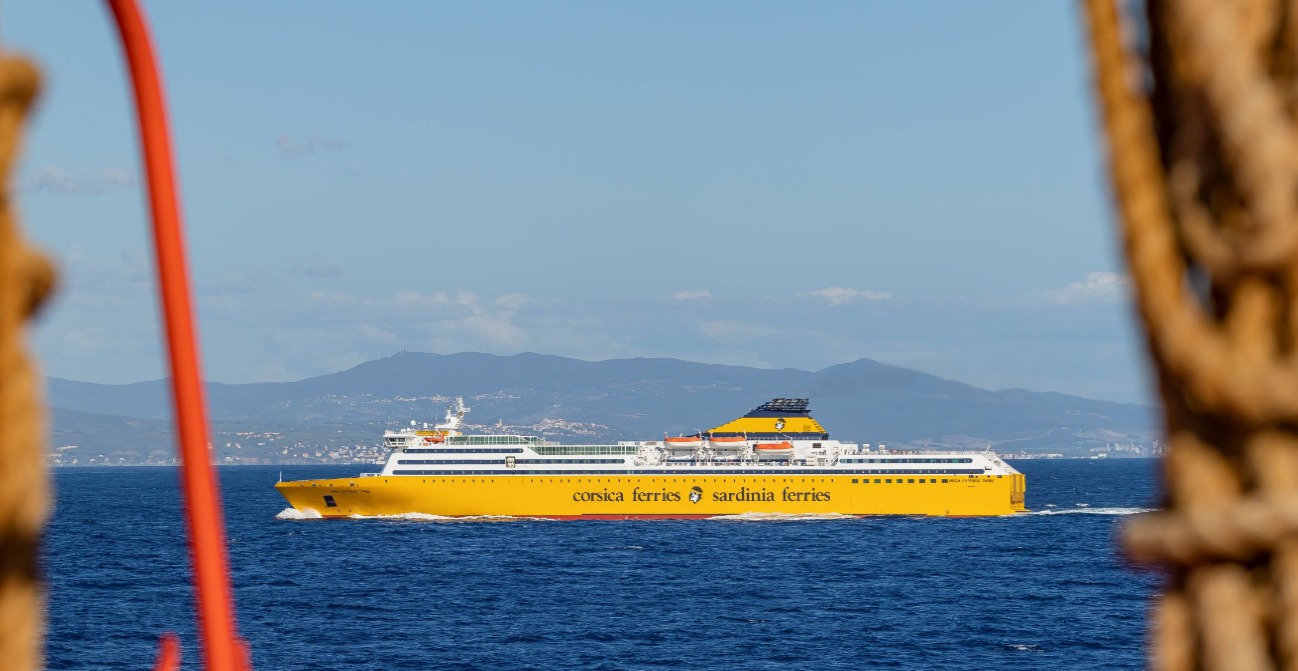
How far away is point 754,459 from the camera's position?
217 ft

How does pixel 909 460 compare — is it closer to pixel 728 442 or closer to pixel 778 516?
pixel 778 516

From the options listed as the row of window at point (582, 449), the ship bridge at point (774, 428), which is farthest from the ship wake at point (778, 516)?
the row of window at point (582, 449)

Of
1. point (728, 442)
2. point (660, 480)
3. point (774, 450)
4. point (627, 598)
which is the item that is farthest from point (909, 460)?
point (627, 598)

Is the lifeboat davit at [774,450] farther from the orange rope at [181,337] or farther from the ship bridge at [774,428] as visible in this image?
the orange rope at [181,337]

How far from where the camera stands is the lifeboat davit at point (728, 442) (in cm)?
6638

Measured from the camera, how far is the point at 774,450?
217ft

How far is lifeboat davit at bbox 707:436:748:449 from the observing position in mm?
66381

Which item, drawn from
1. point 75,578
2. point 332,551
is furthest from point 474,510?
point 75,578

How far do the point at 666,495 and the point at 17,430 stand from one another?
2485 inches

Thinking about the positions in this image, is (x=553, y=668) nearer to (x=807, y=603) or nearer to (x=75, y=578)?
(x=807, y=603)

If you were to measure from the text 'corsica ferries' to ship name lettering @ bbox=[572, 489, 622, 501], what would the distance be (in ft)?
0.15

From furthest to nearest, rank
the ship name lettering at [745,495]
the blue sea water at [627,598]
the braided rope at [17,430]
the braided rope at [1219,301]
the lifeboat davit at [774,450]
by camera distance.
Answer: the lifeboat davit at [774,450], the ship name lettering at [745,495], the blue sea water at [627,598], the braided rope at [1219,301], the braided rope at [17,430]

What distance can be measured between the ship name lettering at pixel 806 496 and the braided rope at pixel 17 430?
6422cm

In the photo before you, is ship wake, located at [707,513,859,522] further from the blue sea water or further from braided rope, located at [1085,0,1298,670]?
braided rope, located at [1085,0,1298,670]
